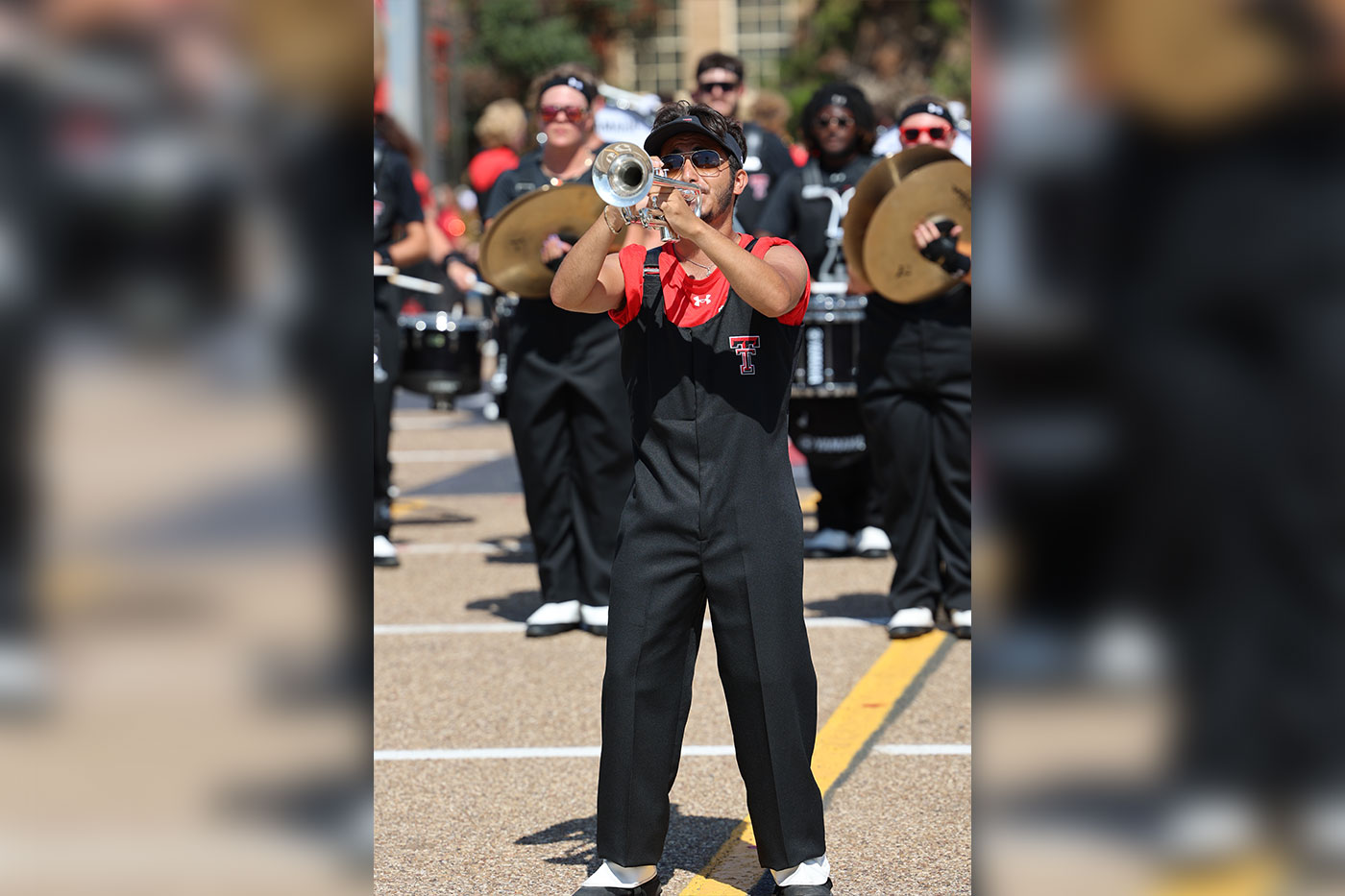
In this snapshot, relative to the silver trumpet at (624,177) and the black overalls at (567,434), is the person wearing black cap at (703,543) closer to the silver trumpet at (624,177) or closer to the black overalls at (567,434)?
the silver trumpet at (624,177)

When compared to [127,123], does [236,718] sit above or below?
below

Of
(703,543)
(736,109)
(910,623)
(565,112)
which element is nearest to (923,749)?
(910,623)

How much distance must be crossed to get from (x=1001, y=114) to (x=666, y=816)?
7.03 feet

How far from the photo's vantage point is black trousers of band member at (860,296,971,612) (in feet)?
22.4

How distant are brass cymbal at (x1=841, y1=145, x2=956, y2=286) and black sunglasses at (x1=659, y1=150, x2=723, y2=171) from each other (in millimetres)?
2923

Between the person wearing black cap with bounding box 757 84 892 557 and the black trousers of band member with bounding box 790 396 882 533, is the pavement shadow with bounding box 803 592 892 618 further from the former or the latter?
the black trousers of band member with bounding box 790 396 882 533

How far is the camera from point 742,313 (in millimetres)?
3807

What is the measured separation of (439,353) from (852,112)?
9.87ft

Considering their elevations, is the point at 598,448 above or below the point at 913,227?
below

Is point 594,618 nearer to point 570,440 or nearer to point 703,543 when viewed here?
point 570,440

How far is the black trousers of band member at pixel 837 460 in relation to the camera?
28.2 ft

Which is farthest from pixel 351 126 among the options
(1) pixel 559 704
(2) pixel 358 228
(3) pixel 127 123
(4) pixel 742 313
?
(1) pixel 559 704

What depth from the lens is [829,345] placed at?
831 centimetres

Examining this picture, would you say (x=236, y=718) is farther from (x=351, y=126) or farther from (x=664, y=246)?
(x=664, y=246)
